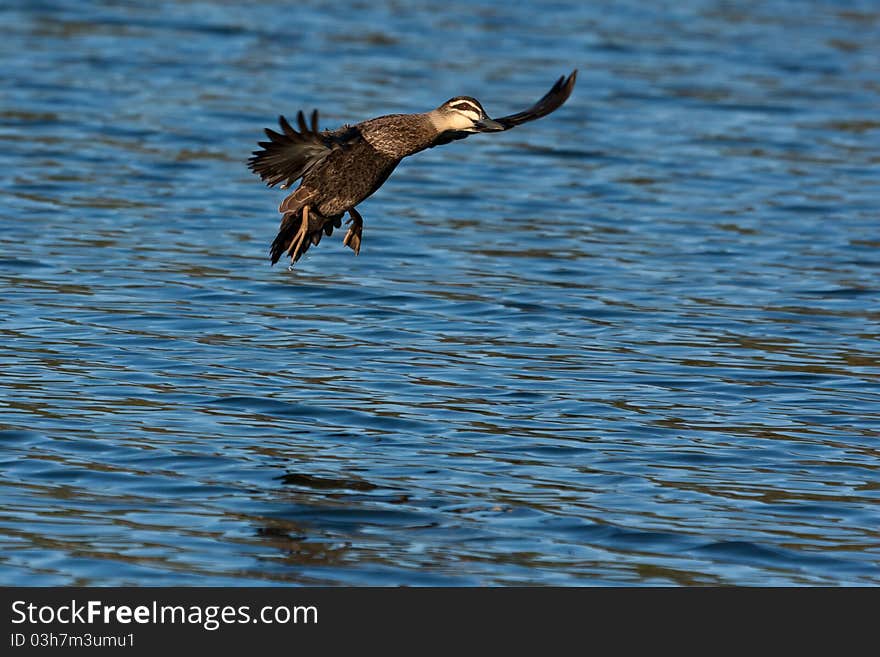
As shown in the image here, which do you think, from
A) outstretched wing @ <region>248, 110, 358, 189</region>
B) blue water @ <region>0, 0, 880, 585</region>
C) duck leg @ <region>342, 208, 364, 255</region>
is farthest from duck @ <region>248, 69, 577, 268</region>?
blue water @ <region>0, 0, 880, 585</region>

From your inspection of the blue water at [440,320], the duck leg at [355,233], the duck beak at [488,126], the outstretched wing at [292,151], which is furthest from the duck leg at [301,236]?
the duck beak at [488,126]

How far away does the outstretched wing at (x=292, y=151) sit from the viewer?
9.08 metres

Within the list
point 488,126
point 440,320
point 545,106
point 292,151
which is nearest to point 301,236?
point 292,151

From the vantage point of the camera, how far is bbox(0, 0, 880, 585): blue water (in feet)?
27.3

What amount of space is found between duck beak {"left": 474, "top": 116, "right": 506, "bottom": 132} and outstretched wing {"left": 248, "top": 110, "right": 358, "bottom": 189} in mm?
770

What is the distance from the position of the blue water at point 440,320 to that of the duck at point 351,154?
1.25 m

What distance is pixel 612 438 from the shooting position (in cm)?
998

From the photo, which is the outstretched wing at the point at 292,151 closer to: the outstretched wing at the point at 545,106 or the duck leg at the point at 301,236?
the duck leg at the point at 301,236

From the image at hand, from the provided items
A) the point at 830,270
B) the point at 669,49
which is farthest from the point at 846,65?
the point at 830,270

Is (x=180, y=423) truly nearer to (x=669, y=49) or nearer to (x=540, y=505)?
(x=540, y=505)

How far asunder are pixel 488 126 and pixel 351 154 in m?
0.88

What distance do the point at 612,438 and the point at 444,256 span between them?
487 centimetres

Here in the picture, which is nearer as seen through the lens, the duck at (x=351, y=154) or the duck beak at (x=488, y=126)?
the duck beak at (x=488, y=126)

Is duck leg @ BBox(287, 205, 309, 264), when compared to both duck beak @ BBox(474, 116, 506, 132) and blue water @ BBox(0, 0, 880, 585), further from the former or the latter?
duck beak @ BBox(474, 116, 506, 132)
